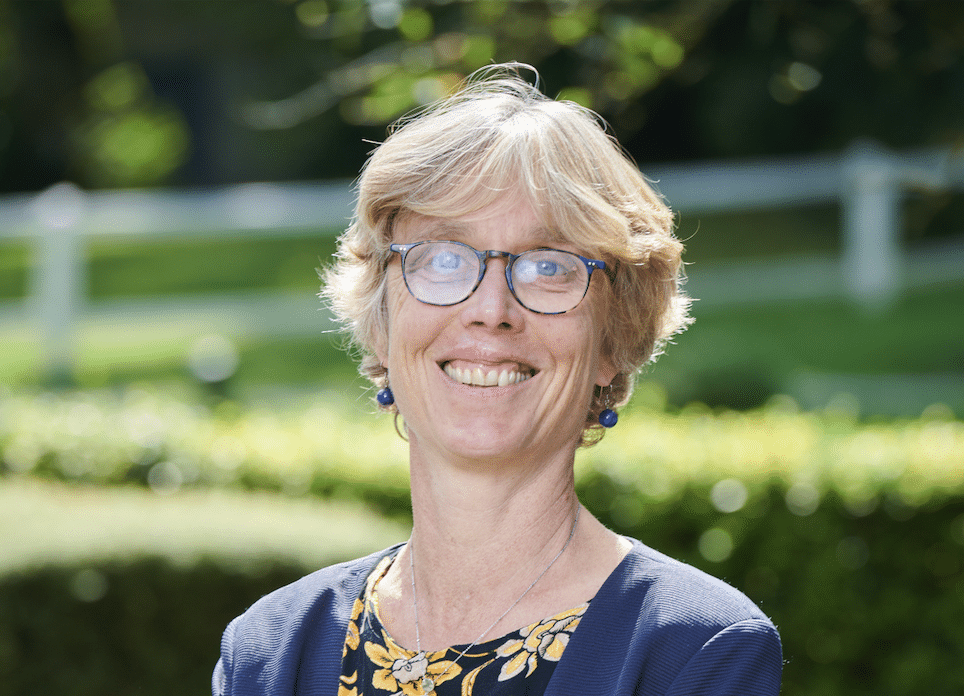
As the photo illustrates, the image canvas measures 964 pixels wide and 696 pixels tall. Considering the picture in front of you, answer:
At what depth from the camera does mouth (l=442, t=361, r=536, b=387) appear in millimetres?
1910

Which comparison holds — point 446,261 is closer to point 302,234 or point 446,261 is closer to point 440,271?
point 440,271

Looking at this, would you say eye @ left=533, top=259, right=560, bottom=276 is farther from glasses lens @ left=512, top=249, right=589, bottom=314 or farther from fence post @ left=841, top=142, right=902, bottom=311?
fence post @ left=841, top=142, right=902, bottom=311

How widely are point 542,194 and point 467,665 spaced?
841mm

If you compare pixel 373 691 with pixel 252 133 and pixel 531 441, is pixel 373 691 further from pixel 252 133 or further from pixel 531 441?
pixel 252 133

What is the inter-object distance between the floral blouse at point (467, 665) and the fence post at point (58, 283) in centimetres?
857

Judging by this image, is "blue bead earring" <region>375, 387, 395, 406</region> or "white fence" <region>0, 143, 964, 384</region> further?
"white fence" <region>0, 143, 964, 384</region>

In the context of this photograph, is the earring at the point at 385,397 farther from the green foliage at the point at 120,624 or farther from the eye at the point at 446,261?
the green foliage at the point at 120,624

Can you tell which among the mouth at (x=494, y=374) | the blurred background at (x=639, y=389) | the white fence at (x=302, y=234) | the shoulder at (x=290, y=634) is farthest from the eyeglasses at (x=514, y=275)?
the white fence at (x=302, y=234)

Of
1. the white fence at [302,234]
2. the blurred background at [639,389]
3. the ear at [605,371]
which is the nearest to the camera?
the ear at [605,371]

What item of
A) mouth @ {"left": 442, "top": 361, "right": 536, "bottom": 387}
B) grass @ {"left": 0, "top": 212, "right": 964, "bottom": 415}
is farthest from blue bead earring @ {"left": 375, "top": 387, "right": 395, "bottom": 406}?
grass @ {"left": 0, "top": 212, "right": 964, "bottom": 415}

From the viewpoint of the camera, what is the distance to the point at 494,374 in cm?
191

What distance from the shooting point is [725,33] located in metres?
Answer: 3.42

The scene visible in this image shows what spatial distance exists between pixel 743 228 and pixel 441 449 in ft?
43.0

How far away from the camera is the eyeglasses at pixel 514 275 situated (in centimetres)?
187
